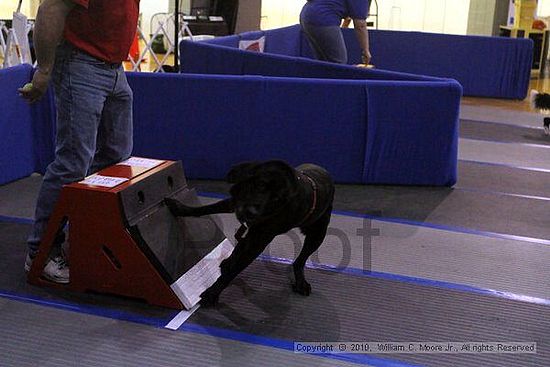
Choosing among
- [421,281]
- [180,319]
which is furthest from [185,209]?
[421,281]

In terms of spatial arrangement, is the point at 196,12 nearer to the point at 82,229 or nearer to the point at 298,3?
the point at 298,3

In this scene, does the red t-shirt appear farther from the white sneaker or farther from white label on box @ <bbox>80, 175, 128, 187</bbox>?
the white sneaker

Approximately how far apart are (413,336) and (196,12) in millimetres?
9787

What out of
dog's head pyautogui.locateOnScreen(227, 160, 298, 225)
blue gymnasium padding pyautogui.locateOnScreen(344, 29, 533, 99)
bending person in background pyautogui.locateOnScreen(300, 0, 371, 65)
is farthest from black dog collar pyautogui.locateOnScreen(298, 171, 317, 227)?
blue gymnasium padding pyautogui.locateOnScreen(344, 29, 533, 99)

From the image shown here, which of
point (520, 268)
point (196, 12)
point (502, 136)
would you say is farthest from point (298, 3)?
point (520, 268)

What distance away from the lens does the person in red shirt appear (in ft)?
8.59

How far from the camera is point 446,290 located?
3.07m

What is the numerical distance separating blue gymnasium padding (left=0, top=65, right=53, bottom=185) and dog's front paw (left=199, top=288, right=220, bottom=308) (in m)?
2.05

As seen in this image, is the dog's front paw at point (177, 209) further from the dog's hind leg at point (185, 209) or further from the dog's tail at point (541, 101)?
the dog's tail at point (541, 101)

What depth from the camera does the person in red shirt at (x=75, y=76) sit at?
8.59 ft

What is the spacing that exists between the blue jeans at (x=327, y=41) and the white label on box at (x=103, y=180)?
3.76 m

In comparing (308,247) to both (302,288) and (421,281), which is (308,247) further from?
(421,281)

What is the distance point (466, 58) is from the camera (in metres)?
8.62

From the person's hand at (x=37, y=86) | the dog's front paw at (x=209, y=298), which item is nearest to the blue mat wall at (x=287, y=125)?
the person's hand at (x=37, y=86)
